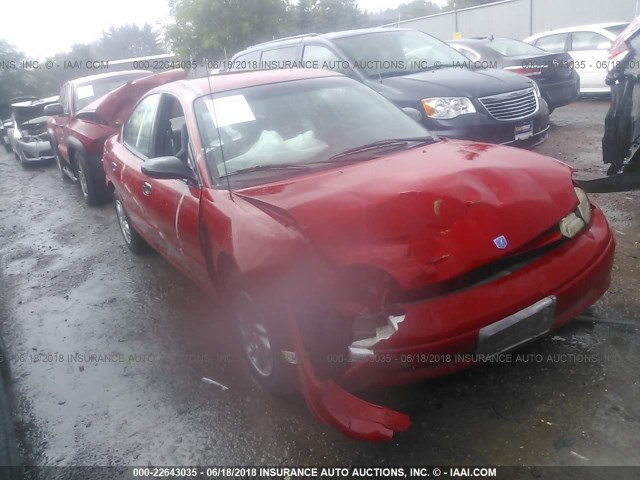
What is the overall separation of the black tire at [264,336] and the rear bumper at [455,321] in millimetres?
358

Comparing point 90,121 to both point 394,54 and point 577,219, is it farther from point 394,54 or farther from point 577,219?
point 577,219

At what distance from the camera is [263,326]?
8.75 ft

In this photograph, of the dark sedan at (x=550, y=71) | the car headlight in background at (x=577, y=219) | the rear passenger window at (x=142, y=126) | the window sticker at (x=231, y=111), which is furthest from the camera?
the dark sedan at (x=550, y=71)

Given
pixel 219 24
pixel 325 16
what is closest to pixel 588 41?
pixel 219 24

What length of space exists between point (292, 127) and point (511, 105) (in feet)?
11.2

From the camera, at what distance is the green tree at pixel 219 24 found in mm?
19953

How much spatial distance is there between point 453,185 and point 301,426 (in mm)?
1353

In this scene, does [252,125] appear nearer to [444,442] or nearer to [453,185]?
[453,185]

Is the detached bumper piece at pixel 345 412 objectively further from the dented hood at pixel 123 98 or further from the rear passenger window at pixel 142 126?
the dented hood at pixel 123 98

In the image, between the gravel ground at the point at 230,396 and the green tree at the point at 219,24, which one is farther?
the green tree at the point at 219,24

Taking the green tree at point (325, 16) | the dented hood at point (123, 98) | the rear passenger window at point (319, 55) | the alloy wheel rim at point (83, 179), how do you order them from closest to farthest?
the rear passenger window at point (319, 55)
the dented hood at point (123, 98)
the alloy wheel rim at point (83, 179)
the green tree at point (325, 16)

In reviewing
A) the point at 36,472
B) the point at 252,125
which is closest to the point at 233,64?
the point at 252,125

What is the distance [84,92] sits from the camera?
8.37 metres

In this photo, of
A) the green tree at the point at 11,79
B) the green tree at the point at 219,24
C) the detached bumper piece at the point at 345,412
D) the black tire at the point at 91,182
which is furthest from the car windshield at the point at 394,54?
the green tree at the point at 219,24
